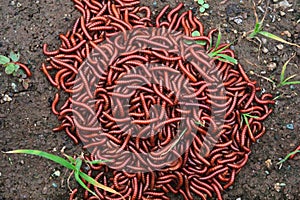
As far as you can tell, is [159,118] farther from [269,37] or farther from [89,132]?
[269,37]

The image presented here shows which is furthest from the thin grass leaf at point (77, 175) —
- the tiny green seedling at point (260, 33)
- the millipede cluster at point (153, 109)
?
the tiny green seedling at point (260, 33)

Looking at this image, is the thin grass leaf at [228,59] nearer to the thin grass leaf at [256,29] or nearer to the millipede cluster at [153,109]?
the millipede cluster at [153,109]

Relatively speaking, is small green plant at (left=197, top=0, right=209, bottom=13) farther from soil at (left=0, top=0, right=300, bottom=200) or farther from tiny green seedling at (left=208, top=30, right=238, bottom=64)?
tiny green seedling at (left=208, top=30, right=238, bottom=64)

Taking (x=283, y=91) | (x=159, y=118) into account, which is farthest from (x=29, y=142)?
(x=283, y=91)

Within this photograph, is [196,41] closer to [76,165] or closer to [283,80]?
[283,80]

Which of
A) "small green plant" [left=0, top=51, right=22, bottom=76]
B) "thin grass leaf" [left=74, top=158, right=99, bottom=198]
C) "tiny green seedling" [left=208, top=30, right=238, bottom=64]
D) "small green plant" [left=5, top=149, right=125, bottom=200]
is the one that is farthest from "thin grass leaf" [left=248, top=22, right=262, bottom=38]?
"small green plant" [left=0, top=51, right=22, bottom=76]
